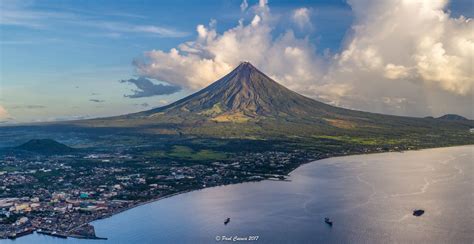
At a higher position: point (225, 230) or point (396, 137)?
point (396, 137)

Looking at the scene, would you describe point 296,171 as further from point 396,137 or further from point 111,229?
point 396,137

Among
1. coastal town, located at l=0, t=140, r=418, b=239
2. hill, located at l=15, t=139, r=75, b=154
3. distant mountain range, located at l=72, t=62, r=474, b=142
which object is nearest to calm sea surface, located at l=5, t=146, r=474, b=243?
coastal town, located at l=0, t=140, r=418, b=239

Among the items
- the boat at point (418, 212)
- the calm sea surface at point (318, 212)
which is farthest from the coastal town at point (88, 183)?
the boat at point (418, 212)

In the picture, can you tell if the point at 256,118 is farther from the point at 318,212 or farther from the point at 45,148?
the point at 318,212

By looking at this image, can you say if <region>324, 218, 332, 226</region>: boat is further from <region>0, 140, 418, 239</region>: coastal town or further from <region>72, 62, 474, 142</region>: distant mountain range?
<region>72, 62, 474, 142</region>: distant mountain range

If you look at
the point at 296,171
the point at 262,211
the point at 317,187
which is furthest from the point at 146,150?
the point at 262,211

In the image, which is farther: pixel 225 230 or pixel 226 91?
pixel 226 91

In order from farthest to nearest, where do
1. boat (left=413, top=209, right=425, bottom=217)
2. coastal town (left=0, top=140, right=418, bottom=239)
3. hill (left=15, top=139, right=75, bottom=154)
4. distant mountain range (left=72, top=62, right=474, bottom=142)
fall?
distant mountain range (left=72, top=62, right=474, bottom=142)
hill (left=15, top=139, right=75, bottom=154)
boat (left=413, top=209, right=425, bottom=217)
coastal town (left=0, top=140, right=418, bottom=239)
